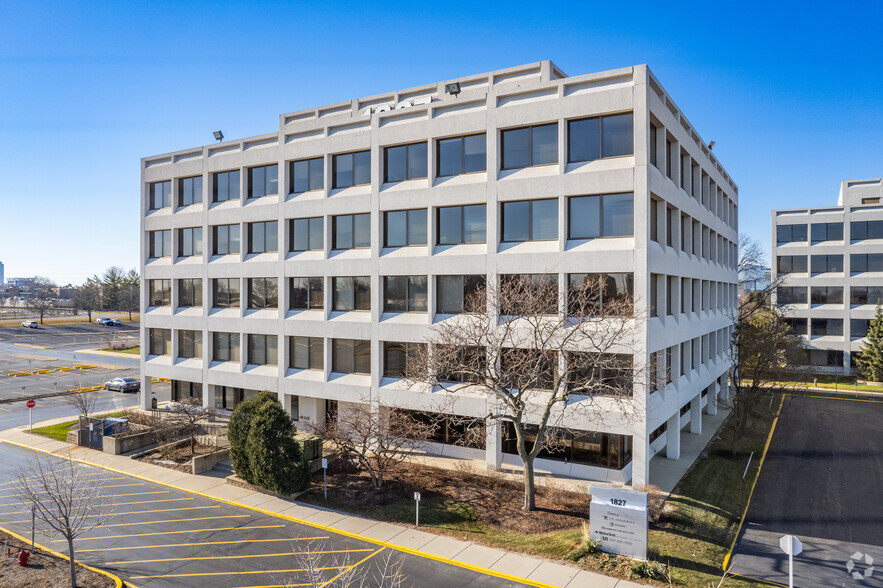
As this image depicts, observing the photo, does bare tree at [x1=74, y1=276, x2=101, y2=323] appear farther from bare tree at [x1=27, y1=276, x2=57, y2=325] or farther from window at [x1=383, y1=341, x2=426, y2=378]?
window at [x1=383, y1=341, x2=426, y2=378]

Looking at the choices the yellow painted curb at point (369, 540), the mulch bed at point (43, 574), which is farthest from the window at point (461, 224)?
the mulch bed at point (43, 574)

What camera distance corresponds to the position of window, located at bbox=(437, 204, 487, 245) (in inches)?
950

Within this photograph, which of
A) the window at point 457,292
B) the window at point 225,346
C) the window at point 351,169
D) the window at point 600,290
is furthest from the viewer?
the window at point 225,346

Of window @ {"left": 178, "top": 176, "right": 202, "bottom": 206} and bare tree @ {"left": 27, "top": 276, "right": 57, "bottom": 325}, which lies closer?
window @ {"left": 178, "top": 176, "right": 202, "bottom": 206}

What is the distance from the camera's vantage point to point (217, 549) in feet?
53.0

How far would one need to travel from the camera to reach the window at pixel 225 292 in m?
32.0

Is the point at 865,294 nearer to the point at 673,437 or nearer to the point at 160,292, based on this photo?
the point at 673,437

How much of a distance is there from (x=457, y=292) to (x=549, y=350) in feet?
20.7

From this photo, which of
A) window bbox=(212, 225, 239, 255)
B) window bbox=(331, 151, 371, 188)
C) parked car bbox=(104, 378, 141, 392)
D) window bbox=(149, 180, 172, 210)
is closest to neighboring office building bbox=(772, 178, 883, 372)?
window bbox=(331, 151, 371, 188)

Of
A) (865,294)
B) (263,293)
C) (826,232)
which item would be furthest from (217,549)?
(826,232)

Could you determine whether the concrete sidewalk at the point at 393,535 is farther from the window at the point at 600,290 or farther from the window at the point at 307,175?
the window at the point at 307,175

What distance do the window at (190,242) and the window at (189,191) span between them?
1867mm

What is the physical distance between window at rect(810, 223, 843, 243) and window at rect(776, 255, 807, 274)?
92.7 inches

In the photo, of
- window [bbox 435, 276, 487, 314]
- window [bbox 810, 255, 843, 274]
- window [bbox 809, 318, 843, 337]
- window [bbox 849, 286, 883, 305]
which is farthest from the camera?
window [bbox 809, 318, 843, 337]
